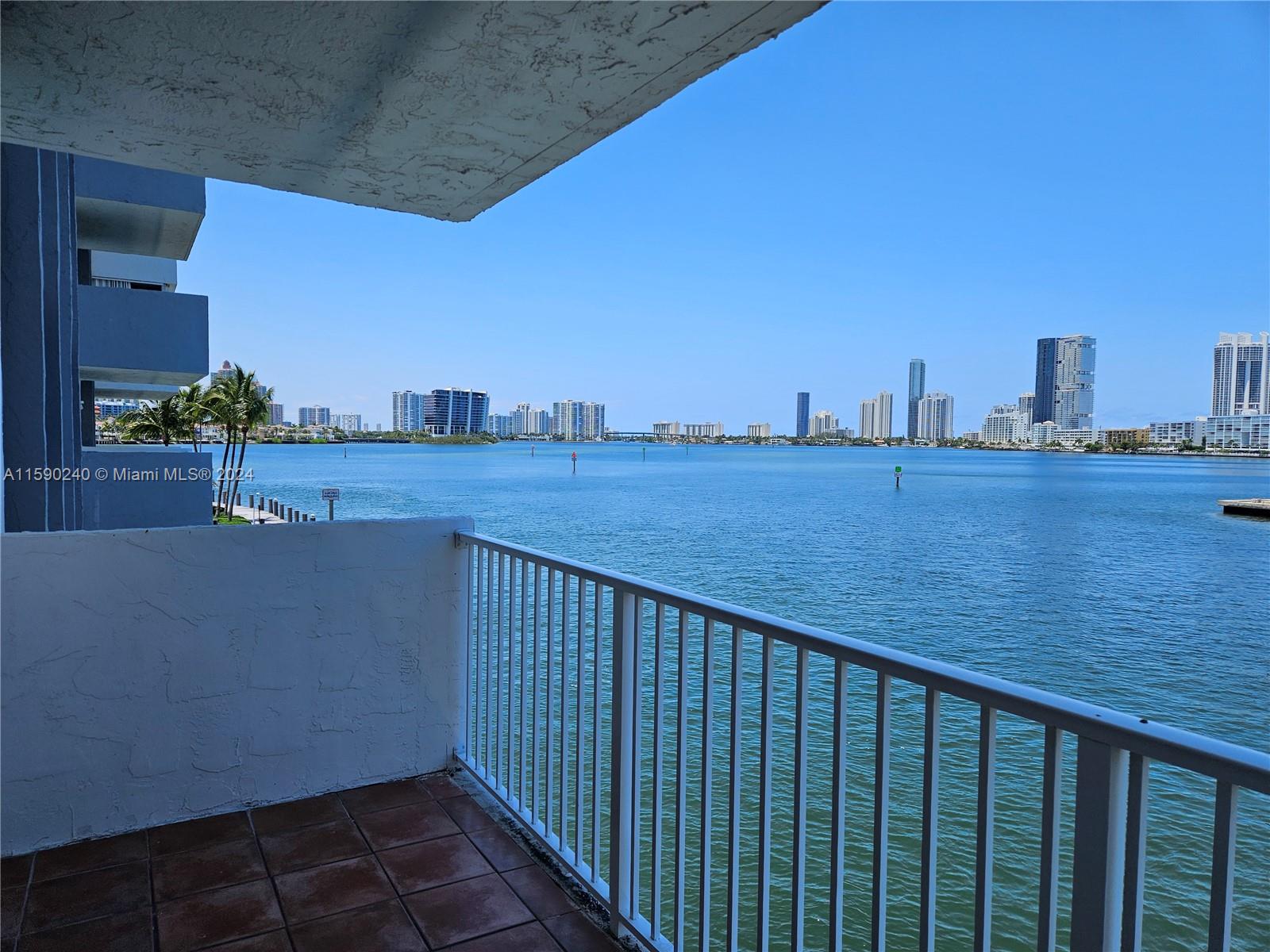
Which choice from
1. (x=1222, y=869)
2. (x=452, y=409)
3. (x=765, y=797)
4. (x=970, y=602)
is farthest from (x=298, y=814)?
(x=452, y=409)

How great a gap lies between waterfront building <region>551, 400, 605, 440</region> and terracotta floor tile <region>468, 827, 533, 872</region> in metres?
94.2

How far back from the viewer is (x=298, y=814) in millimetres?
2561

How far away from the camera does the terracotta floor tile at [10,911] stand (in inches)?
75.0

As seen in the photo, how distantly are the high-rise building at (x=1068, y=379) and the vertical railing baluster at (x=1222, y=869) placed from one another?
2904 inches

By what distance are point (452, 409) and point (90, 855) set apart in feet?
286

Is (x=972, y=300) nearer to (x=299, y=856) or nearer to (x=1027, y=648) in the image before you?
(x=1027, y=648)

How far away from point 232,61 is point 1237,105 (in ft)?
186

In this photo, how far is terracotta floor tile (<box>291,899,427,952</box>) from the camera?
1.89 m

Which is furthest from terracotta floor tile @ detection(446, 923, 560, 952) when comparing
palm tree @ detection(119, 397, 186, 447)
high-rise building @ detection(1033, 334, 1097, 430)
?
high-rise building @ detection(1033, 334, 1097, 430)

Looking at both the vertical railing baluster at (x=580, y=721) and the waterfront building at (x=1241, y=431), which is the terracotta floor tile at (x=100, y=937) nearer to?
the vertical railing baluster at (x=580, y=721)

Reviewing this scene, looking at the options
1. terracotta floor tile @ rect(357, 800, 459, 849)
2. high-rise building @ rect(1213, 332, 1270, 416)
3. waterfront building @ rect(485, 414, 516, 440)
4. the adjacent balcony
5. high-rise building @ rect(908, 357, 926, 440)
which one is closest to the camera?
terracotta floor tile @ rect(357, 800, 459, 849)

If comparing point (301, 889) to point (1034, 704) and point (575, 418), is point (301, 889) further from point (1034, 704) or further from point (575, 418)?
point (575, 418)

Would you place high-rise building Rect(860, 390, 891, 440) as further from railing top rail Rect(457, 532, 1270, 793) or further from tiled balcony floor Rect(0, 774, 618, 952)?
railing top rail Rect(457, 532, 1270, 793)

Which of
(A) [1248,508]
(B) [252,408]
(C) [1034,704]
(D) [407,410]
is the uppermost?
(D) [407,410]
